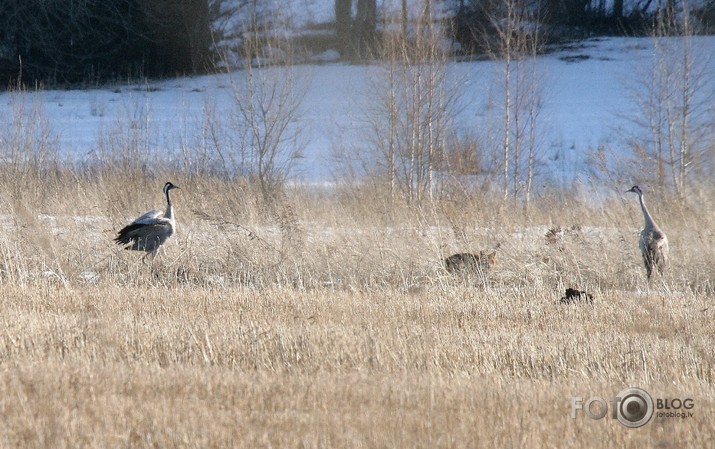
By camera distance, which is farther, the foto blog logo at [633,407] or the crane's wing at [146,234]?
the crane's wing at [146,234]

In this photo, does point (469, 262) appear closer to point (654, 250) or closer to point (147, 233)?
point (654, 250)

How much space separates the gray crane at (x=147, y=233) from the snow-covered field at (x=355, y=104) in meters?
13.2

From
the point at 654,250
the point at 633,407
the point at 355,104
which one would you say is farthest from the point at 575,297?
the point at 355,104

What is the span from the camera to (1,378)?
4.30m

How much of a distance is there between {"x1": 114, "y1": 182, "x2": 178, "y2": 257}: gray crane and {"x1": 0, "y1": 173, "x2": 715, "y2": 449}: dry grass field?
0.21 m

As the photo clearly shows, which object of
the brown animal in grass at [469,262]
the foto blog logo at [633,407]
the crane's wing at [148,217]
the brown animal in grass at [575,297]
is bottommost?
the brown animal in grass at [469,262]

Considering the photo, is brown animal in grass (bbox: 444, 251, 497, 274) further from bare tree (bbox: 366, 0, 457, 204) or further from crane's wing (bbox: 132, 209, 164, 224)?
bare tree (bbox: 366, 0, 457, 204)

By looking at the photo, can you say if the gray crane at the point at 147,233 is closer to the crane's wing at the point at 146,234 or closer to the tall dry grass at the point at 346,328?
the crane's wing at the point at 146,234

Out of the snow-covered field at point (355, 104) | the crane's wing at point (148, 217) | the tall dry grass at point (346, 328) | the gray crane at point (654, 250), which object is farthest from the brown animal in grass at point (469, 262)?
the snow-covered field at point (355, 104)

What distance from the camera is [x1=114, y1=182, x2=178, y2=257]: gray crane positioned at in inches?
348

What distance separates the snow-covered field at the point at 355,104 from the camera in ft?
80.6

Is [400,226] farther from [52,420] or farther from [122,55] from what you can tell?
[122,55]

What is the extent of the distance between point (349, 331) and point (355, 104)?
871 inches

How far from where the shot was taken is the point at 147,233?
8953 millimetres
